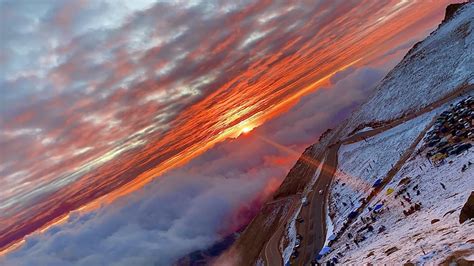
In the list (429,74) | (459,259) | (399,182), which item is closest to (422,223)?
(459,259)

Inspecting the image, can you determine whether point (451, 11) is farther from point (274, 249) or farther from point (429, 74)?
point (274, 249)

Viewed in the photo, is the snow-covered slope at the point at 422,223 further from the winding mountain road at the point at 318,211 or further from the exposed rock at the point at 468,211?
the winding mountain road at the point at 318,211

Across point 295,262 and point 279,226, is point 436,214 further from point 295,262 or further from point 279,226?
point 279,226

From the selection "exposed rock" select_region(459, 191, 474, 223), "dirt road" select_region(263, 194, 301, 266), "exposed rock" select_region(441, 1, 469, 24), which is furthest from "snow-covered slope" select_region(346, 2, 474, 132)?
"exposed rock" select_region(459, 191, 474, 223)

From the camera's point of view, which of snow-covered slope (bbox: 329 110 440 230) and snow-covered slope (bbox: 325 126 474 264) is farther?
snow-covered slope (bbox: 329 110 440 230)

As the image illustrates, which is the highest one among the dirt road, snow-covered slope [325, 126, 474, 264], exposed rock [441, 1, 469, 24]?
exposed rock [441, 1, 469, 24]

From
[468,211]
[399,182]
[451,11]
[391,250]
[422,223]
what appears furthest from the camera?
[451,11]

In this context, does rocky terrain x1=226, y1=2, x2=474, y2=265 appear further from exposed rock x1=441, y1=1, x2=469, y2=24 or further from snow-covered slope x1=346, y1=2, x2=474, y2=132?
exposed rock x1=441, y1=1, x2=469, y2=24

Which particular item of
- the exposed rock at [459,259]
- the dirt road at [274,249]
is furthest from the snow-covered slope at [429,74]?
the exposed rock at [459,259]

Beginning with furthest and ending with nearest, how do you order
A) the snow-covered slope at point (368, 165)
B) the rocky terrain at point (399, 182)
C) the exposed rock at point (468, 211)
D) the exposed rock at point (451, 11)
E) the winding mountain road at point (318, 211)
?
the exposed rock at point (451, 11) < the winding mountain road at point (318, 211) < the snow-covered slope at point (368, 165) < the rocky terrain at point (399, 182) < the exposed rock at point (468, 211)

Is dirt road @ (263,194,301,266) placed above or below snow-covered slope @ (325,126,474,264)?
below

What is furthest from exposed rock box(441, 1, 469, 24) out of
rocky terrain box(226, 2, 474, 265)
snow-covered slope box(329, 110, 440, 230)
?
snow-covered slope box(329, 110, 440, 230)

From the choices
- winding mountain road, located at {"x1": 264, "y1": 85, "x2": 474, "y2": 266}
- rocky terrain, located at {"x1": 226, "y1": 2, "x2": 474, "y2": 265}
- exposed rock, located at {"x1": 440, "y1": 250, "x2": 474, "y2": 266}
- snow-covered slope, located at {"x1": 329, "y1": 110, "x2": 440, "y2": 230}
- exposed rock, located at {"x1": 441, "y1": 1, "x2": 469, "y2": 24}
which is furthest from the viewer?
exposed rock, located at {"x1": 441, "y1": 1, "x2": 469, "y2": 24}

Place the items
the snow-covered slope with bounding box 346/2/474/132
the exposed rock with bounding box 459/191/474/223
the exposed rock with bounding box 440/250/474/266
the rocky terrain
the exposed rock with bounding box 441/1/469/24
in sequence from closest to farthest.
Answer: the exposed rock with bounding box 440/250/474/266 < the exposed rock with bounding box 459/191/474/223 < the rocky terrain < the snow-covered slope with bounding box 346/2/474/132 < the exposed rock with bounding box 441/1/469/24
